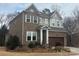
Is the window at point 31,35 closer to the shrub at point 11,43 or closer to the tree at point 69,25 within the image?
the shrub at point 11,43

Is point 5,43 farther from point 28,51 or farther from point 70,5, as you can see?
point 70,5

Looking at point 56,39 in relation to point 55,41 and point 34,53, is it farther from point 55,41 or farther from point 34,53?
point 34,53

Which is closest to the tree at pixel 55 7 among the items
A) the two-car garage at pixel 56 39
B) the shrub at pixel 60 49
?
the two-car garage at pixel 56 39

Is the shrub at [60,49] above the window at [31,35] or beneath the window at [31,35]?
beneath

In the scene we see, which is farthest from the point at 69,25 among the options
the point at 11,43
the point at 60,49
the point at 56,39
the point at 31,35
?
the point at 11,43

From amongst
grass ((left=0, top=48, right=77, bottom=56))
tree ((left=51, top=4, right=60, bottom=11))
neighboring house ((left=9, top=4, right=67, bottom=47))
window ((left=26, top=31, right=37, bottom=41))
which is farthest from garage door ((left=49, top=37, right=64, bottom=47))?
tree ((left=51, top=4, right=60, bottom=11))

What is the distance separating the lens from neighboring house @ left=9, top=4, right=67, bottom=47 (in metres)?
3.64

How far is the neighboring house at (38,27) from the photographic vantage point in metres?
3.64

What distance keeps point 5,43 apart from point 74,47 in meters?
1.11

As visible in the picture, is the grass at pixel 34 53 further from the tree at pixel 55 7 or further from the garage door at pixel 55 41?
the tree at pixel 55 7

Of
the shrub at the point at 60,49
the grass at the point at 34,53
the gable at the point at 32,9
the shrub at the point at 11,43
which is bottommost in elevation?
the grass at the point at 34,53

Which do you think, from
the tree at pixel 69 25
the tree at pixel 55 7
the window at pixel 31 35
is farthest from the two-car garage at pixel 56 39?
the tree at pixel 55 7

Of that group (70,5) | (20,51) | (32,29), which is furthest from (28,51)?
(70,5)

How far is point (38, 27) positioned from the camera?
3.66 metres
